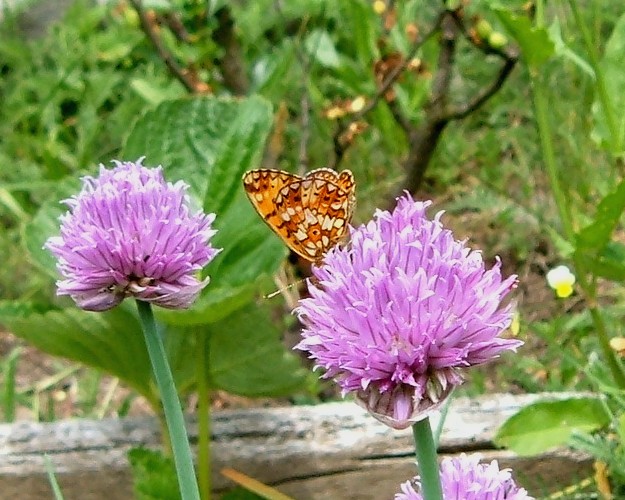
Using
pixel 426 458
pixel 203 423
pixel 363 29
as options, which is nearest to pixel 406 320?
pixel 426 458

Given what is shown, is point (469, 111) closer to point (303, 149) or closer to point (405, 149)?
point (303, 149)

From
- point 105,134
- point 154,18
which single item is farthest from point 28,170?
point 154,18

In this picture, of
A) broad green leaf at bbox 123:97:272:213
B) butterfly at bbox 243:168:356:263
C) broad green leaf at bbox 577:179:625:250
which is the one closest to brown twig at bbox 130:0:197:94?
broad green leaf at bbox 123:97:272:213

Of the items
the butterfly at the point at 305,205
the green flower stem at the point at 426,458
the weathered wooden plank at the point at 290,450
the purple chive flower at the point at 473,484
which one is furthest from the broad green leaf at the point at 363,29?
the green flower stem at the point at 426,458

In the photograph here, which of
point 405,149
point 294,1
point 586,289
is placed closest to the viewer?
point 586,289

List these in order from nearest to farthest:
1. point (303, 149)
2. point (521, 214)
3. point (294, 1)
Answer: point (303, 149)
point (521, 214)
point (294, 1)

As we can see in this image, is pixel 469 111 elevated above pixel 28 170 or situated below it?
below

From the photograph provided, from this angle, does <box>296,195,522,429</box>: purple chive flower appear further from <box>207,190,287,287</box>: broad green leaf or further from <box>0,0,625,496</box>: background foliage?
<box>207,190,287,287</box>: broad green leaf

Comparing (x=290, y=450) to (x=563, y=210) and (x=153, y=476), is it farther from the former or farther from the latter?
(x=563, y=210)
